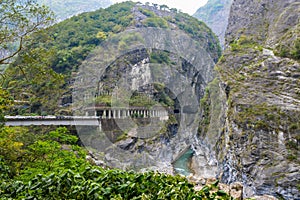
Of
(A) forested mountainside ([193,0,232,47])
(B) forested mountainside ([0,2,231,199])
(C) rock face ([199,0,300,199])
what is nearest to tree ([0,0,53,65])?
(B) forested mountainside ([0,2,231,199])

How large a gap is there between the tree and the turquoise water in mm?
21278

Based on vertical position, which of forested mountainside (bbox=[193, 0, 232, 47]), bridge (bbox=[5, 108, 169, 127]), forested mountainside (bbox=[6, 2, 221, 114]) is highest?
forested mountainside (bbox=[193, 0, 232, 47])

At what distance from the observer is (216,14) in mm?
121312

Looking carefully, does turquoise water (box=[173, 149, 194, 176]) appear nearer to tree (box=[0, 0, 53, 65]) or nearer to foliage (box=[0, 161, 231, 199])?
tree (box=[0, 0, 53, 65])

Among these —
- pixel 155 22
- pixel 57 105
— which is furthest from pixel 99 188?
pixel 155 22

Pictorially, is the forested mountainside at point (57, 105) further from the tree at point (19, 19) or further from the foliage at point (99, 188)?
the tree at point (19, 19)

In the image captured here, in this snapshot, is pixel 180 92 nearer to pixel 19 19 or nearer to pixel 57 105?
pixel 57 105

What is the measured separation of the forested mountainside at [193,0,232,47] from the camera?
109625mm

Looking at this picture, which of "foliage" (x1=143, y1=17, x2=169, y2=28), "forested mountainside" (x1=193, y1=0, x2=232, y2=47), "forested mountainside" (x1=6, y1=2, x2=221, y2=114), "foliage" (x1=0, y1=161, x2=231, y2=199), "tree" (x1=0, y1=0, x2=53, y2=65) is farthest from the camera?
"forested mountainside" (x1=193, y1=0, x2=232, y2=47)

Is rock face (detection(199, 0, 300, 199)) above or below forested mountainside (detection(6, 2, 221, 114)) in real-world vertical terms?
below

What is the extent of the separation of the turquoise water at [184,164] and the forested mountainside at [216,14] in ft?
252

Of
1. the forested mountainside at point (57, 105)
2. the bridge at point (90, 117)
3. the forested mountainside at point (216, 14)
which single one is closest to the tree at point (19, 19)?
the forested mountainside at point (57, 105)

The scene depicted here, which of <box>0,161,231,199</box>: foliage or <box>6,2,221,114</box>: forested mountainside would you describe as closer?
<box>0,161,231,199</box>: foliage

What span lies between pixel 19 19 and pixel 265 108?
605 inches
